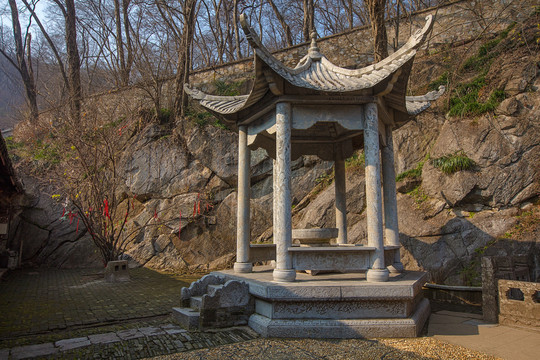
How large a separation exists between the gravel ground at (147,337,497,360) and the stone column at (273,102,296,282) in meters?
0.99

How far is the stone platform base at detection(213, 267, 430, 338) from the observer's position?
476 cm

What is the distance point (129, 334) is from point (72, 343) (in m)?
0.70

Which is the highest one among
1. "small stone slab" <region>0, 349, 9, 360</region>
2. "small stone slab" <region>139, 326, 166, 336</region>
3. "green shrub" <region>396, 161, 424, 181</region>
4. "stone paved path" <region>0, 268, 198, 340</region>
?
"green shrub" <region>396, 161, 424, 181</region>

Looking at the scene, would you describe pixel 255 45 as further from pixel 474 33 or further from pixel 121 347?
pixel 474 33

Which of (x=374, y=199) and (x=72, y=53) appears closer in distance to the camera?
(x=374, y=199)

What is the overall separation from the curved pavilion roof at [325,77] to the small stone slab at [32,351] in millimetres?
4384

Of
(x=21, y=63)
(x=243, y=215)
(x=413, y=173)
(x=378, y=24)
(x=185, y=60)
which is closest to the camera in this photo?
(x=243, y=215)

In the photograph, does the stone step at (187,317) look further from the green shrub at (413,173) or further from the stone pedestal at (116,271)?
the green shrub at (413,173)

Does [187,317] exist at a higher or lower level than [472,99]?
lower

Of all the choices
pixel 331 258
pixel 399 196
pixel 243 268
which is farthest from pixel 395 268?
pixel 399 196

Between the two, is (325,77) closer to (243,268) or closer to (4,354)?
(243,268)

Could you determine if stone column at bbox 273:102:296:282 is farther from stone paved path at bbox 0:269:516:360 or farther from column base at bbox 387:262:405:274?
column base at bbox 387:262:405:274

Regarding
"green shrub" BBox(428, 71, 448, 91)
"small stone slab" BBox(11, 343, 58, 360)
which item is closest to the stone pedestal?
"small stone slab" BBox(11, 343, 58, 360)

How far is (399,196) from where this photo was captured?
10711 mm
